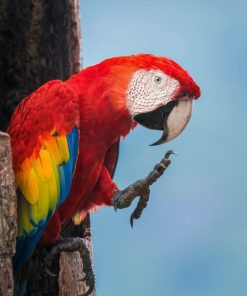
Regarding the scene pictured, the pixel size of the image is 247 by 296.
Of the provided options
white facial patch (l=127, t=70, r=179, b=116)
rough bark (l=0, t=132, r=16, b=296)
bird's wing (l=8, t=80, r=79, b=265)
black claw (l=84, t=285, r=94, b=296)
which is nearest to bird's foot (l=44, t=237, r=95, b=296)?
black claw (l=84, t=285, r=94, b=296)

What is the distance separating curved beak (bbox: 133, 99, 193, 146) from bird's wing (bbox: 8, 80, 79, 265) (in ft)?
0.61

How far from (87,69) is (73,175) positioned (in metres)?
0.29

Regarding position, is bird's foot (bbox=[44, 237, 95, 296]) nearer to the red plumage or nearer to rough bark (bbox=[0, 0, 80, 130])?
the red plumage

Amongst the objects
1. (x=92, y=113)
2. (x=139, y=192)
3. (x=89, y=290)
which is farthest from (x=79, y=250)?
(x=92, y=113)

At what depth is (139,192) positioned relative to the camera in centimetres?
203

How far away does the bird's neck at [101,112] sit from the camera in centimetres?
201

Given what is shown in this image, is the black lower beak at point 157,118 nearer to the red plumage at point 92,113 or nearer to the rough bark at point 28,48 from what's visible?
the red plumage at point 92,113

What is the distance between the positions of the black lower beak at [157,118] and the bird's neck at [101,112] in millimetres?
31

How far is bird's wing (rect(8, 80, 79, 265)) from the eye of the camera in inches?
74.7

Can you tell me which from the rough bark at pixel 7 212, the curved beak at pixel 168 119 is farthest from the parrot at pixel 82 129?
the rough bark at pixel 7 212

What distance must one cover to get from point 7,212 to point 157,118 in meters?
0.48

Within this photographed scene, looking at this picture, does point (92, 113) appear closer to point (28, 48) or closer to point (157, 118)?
point (157, 118)

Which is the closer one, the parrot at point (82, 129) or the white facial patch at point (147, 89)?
the parrot at point (82, 129)

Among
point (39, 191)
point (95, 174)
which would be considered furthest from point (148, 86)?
point (39, 191)
